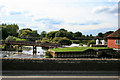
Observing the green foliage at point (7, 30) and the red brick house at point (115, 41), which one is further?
the green foliage at point (7, 30)

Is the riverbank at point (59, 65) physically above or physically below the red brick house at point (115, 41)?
below

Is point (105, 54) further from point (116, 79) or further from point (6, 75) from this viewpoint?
point (6, 75)

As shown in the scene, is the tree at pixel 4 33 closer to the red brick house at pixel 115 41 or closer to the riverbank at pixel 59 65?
the riverbank at pixel 59 65

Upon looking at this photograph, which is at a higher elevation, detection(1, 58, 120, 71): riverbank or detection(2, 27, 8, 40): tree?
detection(2, 27, 8, 40): tree

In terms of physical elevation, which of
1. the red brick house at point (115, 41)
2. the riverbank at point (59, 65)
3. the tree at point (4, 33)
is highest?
the tree at point (4, 33)

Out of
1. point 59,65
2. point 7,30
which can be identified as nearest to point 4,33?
point 7,30

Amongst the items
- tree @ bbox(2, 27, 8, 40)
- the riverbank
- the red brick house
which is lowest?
the riverbank

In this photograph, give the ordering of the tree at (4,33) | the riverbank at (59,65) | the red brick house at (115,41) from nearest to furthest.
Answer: the riverbank at (59,65) < the red brick house at (115,41) < the tree at (4,33)

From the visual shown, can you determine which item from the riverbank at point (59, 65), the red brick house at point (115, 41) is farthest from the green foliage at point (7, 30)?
the red brick house at point (115, 41)

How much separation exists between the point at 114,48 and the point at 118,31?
140 inches

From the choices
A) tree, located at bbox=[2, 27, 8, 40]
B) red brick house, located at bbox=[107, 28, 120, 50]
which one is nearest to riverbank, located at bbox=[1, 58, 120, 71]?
red brick house, located at bbox=[107, 28, 120, 50]

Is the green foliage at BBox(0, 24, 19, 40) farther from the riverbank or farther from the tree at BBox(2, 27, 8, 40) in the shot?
the riverbank

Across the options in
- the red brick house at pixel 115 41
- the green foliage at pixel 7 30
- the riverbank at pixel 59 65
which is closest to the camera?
the riverbank at pixel 59 65

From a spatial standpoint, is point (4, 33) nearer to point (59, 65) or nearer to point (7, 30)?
point (7, 30)
